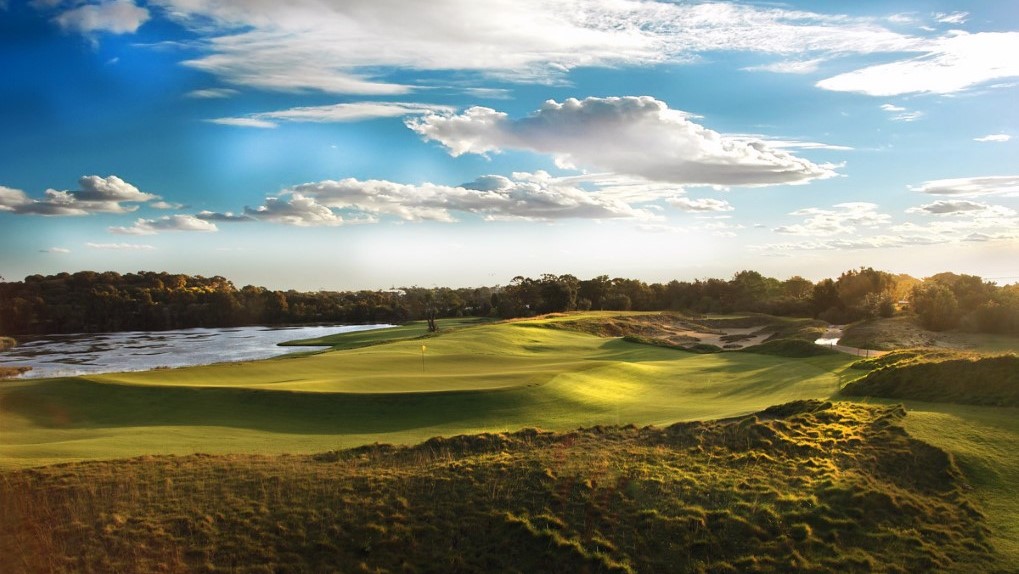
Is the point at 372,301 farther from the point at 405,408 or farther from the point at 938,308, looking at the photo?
the point at 405,408

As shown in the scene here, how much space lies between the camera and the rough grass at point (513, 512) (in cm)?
983

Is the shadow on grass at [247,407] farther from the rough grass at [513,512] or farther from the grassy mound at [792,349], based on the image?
the grassy mound at [792,349]

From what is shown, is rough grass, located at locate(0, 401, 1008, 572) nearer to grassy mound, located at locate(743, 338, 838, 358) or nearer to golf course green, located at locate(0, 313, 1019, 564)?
golf course green, located at locate(0, 313, 1019, 564)

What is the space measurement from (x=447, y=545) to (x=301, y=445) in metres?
7.35

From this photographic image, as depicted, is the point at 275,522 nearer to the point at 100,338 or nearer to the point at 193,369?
the point at 193,369

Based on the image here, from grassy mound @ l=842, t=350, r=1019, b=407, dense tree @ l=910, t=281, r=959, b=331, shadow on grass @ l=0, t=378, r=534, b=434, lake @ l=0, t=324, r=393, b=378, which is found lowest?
lake @ l=0, t=324, r=393, b=378

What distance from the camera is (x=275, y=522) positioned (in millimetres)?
10664

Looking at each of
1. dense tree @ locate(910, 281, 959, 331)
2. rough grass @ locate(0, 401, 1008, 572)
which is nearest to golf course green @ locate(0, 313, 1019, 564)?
rough grass @ locate(0, 401, 1008, 572)

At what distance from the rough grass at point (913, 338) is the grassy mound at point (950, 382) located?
1710 centimetres

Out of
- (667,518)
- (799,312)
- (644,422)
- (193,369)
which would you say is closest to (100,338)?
(193,369)

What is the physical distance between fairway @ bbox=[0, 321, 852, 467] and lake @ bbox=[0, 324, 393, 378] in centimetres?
2033

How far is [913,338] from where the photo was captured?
39781mm

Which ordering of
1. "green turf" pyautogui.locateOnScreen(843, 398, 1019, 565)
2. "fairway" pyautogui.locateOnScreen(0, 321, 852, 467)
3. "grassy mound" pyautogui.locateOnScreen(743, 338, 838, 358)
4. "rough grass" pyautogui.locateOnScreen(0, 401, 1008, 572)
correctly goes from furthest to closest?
"grassy mound" pyautogui.locateOnScreen(743, 338, 838, 358) < "fairway" pyautogui.locateOnScreen(0, 321, 852, 467) < "green turf" pyautogui.locateOnScreen(843, 398, 1019, 565) < "rough grass" pyautogui.locateOnScreen(0, 401, 1008, 572)

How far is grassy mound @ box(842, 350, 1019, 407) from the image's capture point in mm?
17391
